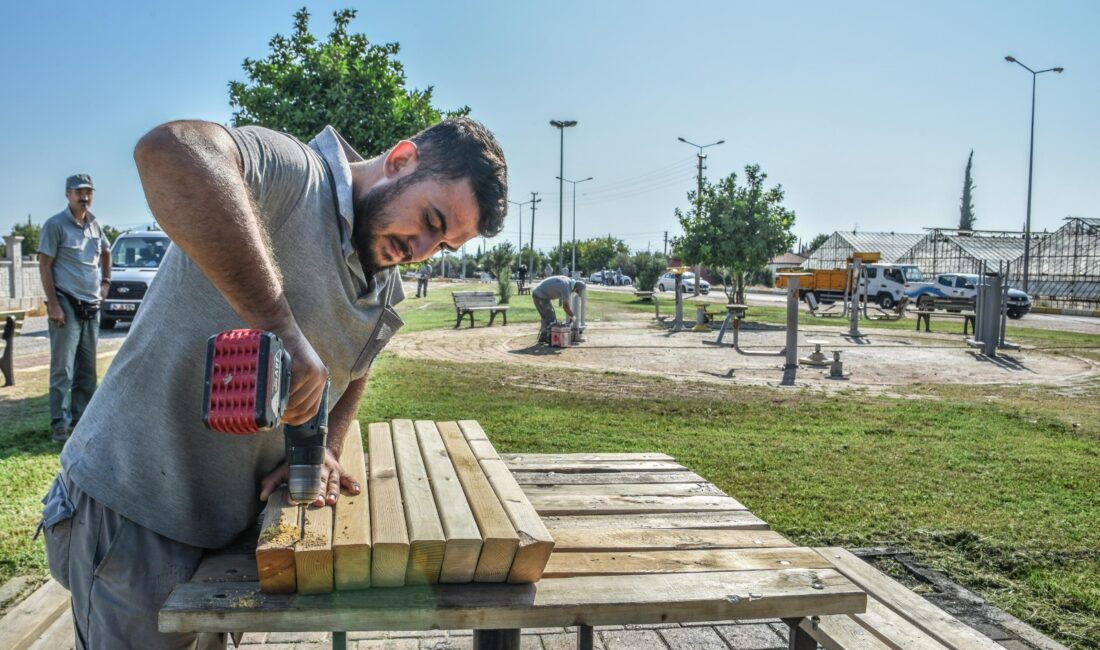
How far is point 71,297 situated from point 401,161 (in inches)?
230

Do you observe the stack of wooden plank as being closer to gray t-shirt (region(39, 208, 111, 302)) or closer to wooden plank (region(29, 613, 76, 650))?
wooden plank (region(29, 613, 76, 650))

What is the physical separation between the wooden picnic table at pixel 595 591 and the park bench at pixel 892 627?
0.23 m

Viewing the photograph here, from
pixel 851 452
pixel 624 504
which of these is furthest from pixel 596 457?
pixel 851 452

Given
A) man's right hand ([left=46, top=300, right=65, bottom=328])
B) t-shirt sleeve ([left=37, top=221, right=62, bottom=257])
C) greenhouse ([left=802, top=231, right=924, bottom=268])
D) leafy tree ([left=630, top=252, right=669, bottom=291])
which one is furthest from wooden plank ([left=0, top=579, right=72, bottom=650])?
greenhouse ([left=802, top=231, right=924, bottom=268])

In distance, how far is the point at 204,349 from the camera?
1672 mm

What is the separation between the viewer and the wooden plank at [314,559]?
5.17 feet

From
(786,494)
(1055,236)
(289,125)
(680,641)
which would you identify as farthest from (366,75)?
(1055,236)

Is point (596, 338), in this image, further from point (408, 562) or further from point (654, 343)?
point (408, 562)

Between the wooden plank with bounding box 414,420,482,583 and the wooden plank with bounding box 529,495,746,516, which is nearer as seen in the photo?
the wooden plank with bounding box 414,420,482,583

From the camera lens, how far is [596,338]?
1773 cm

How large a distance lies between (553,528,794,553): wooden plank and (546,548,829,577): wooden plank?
40 mm

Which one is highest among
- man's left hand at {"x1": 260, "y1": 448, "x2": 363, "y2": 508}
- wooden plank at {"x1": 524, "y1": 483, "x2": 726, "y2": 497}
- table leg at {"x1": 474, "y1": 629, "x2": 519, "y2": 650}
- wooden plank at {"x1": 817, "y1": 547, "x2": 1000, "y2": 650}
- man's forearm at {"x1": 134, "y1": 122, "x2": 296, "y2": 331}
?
man's forearm at {"x1": 134, "y1": 122, "x2": 296, "y2": 331}

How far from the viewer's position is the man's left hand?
6.17 ft

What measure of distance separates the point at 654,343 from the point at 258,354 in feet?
52.1
